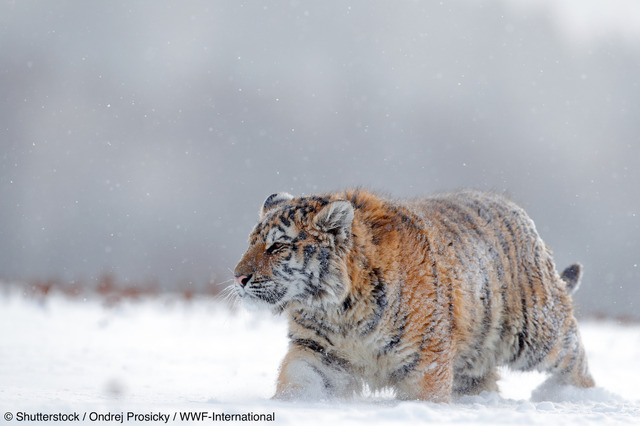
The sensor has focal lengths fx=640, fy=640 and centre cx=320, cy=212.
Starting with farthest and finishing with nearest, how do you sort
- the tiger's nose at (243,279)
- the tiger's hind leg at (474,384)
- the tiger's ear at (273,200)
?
1. the tiger's hind leg at (474,384)
2. the tiger's ear at (273,200)
3. the tiger's nose at (243,279)

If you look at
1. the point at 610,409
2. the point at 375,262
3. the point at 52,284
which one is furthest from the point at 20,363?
the point at 52,284

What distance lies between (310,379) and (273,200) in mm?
1526

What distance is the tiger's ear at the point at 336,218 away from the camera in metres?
4.45

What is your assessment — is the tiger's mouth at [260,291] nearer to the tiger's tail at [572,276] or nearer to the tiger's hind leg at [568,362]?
the tiger's hind leg at [568,362]

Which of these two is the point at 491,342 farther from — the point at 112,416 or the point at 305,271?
the point at 112,416

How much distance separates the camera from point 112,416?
8.89 feet

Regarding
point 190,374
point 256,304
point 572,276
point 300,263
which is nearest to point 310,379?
point 256,304

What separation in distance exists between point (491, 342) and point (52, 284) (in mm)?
11526

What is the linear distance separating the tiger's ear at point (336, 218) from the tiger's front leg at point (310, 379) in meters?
0.87

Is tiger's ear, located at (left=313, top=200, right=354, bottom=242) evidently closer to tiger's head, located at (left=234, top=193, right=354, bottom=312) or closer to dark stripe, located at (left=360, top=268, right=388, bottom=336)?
tiger's head, located at (left=234, top=193, right=354, bottom=312)

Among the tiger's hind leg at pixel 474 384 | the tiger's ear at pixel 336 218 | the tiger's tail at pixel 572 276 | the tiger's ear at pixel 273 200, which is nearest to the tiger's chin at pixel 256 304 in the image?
the tiger's ear at pixel 336 218

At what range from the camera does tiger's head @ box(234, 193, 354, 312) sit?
4395 millimetres

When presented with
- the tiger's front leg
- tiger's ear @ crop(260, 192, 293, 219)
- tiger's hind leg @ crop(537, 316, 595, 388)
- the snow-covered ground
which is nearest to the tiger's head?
the tiger's front leg

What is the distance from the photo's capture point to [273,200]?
17.0 feet
